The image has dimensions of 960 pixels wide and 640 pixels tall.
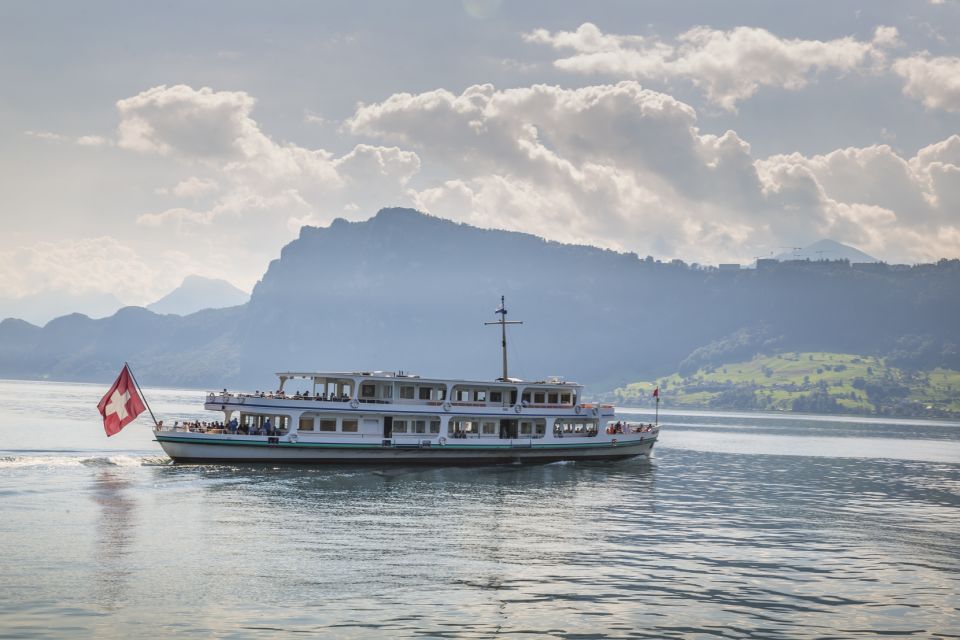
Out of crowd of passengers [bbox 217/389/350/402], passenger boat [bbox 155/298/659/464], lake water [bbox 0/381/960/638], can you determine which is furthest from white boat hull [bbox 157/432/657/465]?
crowd of passengers [bbox 217/389/350/402]

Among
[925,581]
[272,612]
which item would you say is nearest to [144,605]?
[272,612]

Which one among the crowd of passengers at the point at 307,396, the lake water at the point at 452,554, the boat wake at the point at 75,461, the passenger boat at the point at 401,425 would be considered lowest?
the lake water at the point at 452,554

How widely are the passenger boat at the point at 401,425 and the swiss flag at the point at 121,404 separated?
8.23ft

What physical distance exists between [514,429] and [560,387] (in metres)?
5.64

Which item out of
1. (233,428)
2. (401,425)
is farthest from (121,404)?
(401,425)

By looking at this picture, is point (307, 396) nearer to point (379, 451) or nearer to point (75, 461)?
point (379, 451)

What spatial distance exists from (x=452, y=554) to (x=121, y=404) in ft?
119

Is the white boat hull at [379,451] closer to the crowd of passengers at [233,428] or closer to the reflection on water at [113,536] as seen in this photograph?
the crowd of passengers at [233,428]

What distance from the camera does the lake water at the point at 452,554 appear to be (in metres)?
28.1

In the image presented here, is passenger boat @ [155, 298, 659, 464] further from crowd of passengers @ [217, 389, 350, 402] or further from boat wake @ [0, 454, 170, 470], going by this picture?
boat wake @ [0, 454, 170, 470]

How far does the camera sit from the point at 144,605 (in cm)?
2856

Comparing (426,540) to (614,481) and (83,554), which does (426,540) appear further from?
(614,481)

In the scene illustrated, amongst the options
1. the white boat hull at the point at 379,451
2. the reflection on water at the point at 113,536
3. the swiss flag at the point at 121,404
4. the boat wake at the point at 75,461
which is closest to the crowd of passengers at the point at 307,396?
the white boat hull at the point at 379,451

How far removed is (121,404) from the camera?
64.2m
